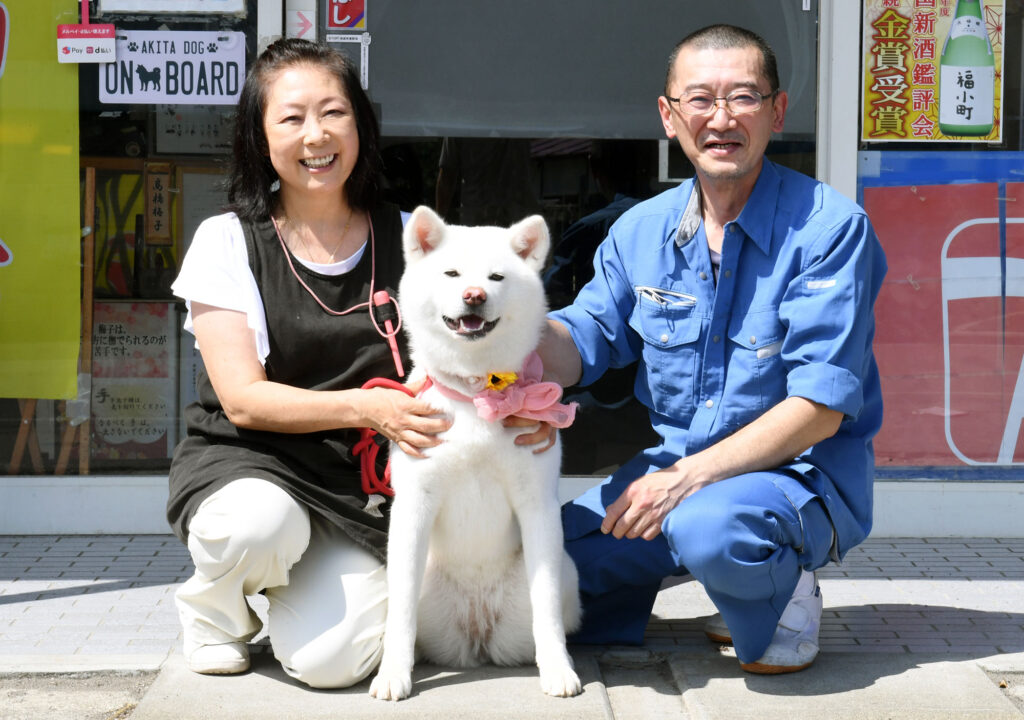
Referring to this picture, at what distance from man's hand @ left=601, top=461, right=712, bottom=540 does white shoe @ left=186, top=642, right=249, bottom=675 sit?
39.8 inches

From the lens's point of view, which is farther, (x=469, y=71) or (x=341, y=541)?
(x=469, y=71)

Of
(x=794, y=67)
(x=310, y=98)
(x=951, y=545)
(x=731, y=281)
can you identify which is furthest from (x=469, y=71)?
(x=951, y=545)

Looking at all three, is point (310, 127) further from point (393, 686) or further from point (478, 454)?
point (393, 686)

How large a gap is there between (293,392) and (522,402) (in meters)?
0.58

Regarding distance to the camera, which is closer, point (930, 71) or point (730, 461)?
point (730, 461)

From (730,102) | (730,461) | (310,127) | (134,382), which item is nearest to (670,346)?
(730,461)

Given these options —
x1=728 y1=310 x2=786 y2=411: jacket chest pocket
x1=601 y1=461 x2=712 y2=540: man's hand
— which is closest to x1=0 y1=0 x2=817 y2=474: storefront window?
x1=728 y1=310 x2=786 y2=411: jacket chest pocket

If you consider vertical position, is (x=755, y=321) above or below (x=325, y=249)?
below

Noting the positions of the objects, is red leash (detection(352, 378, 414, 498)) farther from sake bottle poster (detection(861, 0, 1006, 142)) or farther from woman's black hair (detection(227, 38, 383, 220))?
sake bottle poster (detection(861, 0, 1006, 142))

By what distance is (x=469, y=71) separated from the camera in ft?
14.1

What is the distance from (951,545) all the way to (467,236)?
2.59 meters

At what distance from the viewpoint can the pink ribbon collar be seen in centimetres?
260

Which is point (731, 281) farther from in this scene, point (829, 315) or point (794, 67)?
point (794, 67)

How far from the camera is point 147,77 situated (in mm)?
4289
